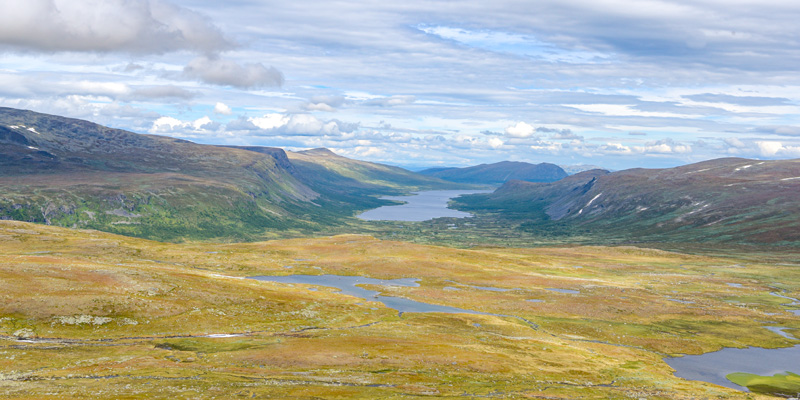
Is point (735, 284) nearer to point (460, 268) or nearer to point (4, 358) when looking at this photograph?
point (460, 268)

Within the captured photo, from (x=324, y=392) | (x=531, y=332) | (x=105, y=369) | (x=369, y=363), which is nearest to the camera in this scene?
(x=324, y=392)

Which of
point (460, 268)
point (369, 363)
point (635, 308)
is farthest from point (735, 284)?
point (369, 363)

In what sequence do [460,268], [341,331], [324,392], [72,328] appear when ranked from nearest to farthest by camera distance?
[324,392]
[72,328]
[341,331]
[460,268]

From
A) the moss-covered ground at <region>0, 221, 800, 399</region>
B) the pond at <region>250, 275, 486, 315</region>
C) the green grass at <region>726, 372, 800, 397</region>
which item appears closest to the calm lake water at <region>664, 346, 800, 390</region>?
the green grass at <region>726, 372, 800, 397</region>

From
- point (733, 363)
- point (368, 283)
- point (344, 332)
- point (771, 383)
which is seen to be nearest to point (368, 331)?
point (344, 332)

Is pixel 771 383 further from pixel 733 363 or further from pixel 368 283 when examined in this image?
pixel 368 283

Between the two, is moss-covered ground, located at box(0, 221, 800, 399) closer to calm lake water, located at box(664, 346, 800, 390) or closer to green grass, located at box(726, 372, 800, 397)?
calm lake water, located at box(664, 346, 800, 390)
